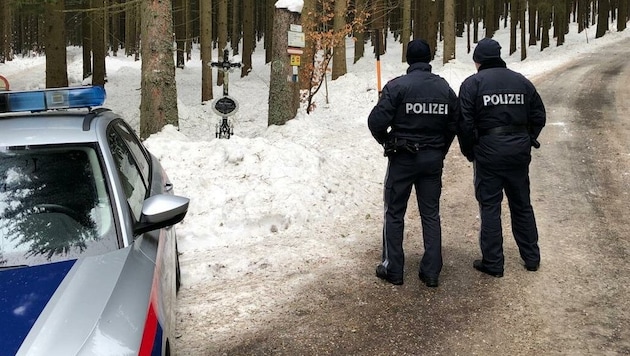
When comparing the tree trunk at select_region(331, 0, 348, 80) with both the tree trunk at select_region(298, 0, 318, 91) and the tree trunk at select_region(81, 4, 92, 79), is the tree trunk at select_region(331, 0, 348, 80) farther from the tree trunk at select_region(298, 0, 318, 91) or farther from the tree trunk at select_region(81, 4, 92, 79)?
the tree trunk at select_region(81, 4, 92, 79)

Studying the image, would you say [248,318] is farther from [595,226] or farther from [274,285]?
[595,226]

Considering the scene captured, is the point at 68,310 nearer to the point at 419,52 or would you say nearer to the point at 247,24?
the point at 419,52

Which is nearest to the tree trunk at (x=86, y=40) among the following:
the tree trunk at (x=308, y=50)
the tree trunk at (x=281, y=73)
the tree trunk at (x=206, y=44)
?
the tree trunk at (x=206, y=44)

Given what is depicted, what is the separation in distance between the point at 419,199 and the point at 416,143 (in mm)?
535

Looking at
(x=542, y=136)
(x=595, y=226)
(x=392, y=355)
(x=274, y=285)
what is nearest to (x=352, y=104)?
(x=542, y=136)

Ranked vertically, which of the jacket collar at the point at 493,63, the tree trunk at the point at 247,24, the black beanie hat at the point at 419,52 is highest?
the tree trunk at the point at 247,24

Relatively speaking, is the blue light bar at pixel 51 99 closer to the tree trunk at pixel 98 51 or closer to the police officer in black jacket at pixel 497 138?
the police officer in black jacket at pixel 497 138

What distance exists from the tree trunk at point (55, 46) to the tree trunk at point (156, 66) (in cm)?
931

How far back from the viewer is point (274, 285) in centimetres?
486

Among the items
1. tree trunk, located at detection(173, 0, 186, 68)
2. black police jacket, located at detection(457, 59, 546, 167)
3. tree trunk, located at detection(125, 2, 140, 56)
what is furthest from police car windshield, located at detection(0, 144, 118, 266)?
tree trunk, located at detection(125, 2, 140, 56)

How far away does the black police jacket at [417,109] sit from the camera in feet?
15.4

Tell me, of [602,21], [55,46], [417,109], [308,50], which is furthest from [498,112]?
[602,21]

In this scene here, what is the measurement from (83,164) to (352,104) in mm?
12827

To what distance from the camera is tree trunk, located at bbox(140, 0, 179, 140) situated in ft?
27.9
